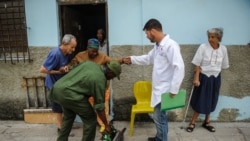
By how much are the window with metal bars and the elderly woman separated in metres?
2.93

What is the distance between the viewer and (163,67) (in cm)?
364

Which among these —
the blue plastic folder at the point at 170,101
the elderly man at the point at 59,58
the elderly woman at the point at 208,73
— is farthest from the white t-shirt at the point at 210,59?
the elderly man at the point at 59,58

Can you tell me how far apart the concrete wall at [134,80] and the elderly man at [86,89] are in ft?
5.28

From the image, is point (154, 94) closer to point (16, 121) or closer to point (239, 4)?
point (239, 4)

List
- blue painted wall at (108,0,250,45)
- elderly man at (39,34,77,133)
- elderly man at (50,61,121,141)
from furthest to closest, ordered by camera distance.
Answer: blue painted wall at (108,0,250,45) < elderly man at (39,34,77,133) < elderly man at (50,61,121,141)

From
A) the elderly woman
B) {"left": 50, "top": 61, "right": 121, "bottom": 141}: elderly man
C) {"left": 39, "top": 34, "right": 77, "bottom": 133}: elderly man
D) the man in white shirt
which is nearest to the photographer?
{"left": 50, "top": 61, "right": 121, "bottom": 141}: elderly man

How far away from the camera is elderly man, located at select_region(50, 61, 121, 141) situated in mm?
3102

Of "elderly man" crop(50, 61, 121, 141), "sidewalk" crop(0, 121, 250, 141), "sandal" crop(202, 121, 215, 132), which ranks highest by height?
"elderly man" crop(50, 61, 121, 141)

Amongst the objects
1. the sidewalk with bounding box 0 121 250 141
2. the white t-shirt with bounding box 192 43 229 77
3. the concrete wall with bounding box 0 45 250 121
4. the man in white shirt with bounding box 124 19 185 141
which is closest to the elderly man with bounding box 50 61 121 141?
the man in white shirt with bounding box 124 19 185 141

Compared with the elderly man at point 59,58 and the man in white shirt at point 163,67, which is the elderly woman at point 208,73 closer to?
the man in white shirt at point 163,67

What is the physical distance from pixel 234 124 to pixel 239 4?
80.9 inches

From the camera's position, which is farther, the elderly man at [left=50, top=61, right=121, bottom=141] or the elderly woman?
the elderly woman

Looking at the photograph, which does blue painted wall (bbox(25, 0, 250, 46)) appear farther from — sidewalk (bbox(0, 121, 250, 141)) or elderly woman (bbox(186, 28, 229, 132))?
sidewalk (bbox(0, 121, 250, 141))

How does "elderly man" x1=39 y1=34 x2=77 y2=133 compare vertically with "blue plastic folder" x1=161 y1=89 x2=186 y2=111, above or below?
above
